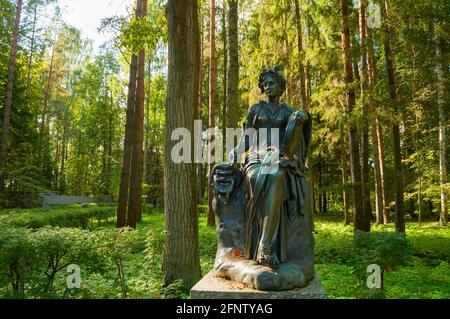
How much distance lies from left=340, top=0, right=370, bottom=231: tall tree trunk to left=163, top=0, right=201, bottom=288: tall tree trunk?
5499 millimetres

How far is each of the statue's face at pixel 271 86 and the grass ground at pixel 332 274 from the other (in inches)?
109

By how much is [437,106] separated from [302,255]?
984 cm

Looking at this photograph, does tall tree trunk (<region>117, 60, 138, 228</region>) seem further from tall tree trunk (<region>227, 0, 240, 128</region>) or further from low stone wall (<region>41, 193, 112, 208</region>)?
low stone wall (<region>41, 193, 112, 208</region>)

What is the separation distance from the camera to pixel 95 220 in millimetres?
18188

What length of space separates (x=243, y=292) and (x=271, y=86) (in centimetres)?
261

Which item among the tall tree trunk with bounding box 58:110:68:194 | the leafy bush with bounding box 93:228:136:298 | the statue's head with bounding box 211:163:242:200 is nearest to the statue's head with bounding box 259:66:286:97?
the statue's head with bounding box 211:163:242:200

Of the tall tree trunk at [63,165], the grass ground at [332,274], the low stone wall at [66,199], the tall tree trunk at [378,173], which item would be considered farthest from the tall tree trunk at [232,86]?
the tall tree trunk at [63,165]

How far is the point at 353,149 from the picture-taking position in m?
10.7

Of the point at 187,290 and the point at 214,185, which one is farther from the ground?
the point at 214,185

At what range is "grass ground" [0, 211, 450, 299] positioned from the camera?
5320mm

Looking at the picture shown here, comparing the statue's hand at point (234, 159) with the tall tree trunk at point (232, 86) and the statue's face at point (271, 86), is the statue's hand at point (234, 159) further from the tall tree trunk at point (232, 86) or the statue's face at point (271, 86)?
the tall tree trunk at point (232, 86)

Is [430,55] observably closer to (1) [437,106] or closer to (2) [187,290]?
(1) [437,106]

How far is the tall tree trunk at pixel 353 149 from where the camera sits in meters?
10.4
